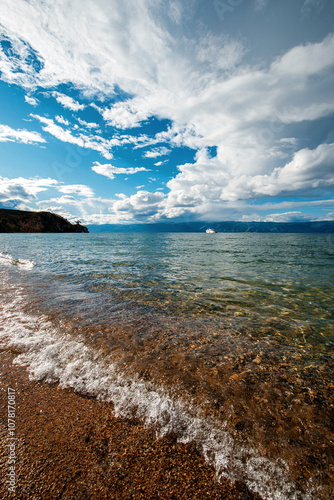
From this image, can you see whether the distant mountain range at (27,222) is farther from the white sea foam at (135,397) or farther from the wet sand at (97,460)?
the wet sand at (97,460)

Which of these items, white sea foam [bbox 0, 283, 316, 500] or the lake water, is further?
the lake water

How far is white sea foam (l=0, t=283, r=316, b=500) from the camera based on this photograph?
10.0 feet

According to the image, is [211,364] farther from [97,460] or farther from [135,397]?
[97,460]

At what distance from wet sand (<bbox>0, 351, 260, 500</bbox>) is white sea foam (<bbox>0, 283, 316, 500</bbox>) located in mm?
224

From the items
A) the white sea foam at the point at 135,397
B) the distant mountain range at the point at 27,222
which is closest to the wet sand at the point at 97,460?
the white sea foam at the point at 135,397

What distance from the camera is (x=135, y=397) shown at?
4.46m

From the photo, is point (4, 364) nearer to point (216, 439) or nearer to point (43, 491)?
point (43, 491)

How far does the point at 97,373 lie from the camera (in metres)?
5.20

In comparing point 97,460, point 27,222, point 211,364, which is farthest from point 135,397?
point 27,222

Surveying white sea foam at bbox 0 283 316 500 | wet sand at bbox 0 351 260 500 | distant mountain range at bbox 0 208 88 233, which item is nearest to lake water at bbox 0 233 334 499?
white sea foam at bbox 0 283 316 500

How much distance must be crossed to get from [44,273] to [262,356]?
1737cm

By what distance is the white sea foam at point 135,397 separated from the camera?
3.05 m

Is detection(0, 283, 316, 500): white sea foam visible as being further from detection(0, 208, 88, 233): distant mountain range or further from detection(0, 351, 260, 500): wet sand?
detection(0, 208, 88, 233): distant mountain range

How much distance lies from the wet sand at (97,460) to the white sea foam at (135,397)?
224 millimetres
